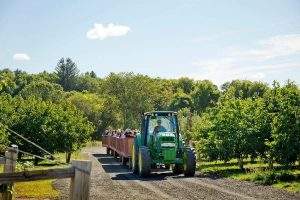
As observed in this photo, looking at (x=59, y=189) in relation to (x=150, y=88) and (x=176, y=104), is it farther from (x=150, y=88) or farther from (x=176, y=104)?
(x=176, y=104)

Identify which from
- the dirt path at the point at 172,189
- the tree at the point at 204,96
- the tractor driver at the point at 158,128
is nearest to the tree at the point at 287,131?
the dirt path at the point at 172,189

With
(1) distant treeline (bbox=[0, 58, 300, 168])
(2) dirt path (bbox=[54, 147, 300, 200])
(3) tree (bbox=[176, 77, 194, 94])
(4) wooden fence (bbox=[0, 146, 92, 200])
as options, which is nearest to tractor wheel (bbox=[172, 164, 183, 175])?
(2) dirt path (bbox=[54, 147, 300, 200])

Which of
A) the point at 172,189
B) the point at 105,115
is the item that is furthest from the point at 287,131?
the point at 105,115

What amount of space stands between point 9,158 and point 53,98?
84.4 metres

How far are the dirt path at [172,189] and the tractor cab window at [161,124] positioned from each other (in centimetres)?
253

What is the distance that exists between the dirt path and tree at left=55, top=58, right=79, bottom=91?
129059mm

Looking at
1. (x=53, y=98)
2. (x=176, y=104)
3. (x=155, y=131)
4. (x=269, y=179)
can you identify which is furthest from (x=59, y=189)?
(x=176, y=104)

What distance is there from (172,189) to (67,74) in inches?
5334

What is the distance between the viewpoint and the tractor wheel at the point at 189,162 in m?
21.8

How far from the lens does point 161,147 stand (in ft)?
73.7

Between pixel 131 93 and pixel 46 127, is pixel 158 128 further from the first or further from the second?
pixel 131 93

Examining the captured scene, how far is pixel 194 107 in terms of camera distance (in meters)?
115

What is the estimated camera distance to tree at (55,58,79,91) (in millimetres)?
149250

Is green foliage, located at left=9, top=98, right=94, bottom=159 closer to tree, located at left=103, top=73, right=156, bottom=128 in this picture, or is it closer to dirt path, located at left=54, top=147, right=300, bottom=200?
dirt path, located at left=54, top=147, right=300, bottom=200
